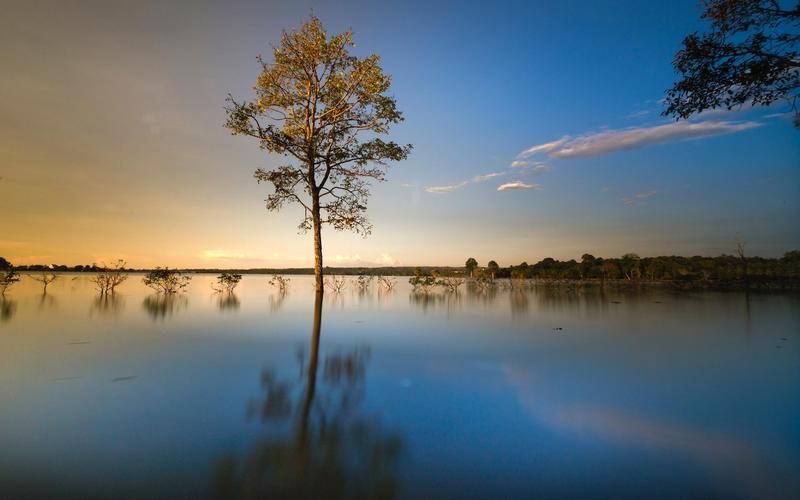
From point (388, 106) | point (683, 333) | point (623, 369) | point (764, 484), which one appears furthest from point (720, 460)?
point (388, 106)

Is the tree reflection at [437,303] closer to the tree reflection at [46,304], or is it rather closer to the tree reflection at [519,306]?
the tree reflection at [519,306]

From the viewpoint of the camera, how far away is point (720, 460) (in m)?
2.43

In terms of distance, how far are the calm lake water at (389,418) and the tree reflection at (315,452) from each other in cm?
1

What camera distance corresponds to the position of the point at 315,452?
2.30 metres

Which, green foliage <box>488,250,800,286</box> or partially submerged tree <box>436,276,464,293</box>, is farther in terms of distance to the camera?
green foliage <box>488,250,800,286</box>

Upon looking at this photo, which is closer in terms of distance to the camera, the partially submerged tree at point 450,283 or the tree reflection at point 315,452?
the tree reflection at point 315,452

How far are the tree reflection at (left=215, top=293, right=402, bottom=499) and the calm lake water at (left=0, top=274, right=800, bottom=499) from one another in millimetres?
14

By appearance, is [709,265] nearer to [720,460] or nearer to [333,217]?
[333,217]

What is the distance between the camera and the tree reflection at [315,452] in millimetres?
1896

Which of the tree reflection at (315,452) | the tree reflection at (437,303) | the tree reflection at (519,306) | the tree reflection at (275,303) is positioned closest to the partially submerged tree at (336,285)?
the tree reflection at (275,303)

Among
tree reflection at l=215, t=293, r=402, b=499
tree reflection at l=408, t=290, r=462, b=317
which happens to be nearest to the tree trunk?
tree reflection at l=408, t=290, r=462, b=317

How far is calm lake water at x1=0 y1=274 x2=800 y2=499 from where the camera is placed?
2020 millimetres

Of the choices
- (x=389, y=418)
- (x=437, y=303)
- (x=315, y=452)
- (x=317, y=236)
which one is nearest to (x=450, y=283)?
(x=437, y=303)

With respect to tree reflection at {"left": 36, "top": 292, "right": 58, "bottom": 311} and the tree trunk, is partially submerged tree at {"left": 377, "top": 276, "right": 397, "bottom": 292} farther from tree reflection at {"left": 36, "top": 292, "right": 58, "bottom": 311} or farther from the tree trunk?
tree reflection at {"left": 36, "top": 292, "right": 58, "bottom": 311}
